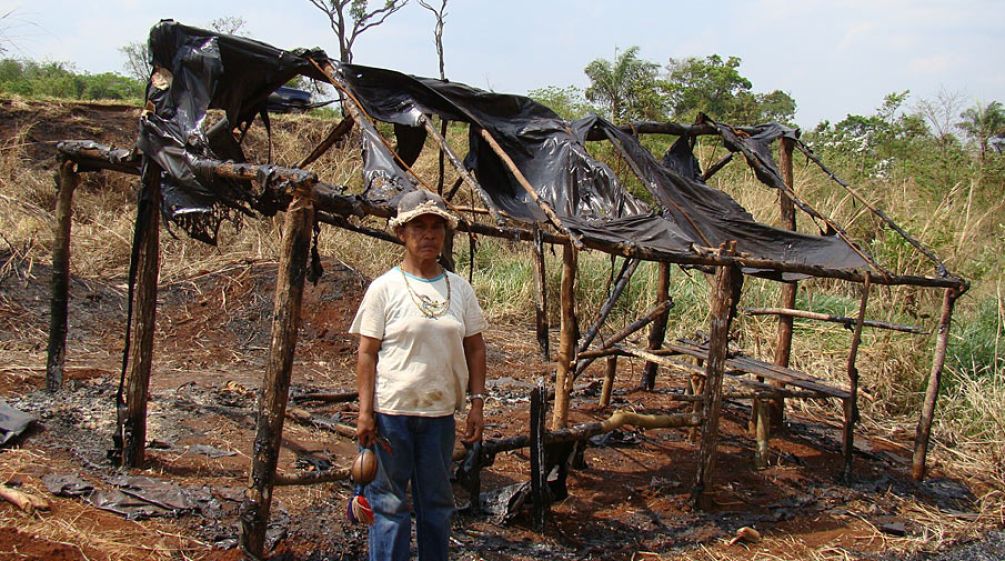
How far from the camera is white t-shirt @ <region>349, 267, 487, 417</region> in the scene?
10.2 feet

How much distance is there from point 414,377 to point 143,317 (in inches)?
113

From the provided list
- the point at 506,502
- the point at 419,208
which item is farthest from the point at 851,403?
the point at 419,208

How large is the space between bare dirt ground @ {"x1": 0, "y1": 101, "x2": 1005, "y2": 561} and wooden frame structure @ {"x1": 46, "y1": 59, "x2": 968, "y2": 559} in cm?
30

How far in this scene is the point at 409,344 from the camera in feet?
10.2

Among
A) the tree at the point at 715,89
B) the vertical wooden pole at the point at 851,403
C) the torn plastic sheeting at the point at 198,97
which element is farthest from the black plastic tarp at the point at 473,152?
the tree at the point at 715,89

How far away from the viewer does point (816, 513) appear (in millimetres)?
5523

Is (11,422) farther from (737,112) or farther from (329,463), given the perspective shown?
(737,112)

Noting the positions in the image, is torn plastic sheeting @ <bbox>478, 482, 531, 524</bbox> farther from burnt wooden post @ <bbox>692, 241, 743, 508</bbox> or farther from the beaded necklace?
the beaded necklace

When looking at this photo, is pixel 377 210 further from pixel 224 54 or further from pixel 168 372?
pixel 168 372

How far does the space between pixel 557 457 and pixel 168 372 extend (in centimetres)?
474

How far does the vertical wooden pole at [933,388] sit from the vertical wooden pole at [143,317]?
581cm

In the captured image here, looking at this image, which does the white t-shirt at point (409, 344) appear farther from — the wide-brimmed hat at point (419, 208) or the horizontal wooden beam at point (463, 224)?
the horizontal wooden beam at point (463, 224)

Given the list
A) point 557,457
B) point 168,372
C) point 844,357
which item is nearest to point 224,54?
point 557,457

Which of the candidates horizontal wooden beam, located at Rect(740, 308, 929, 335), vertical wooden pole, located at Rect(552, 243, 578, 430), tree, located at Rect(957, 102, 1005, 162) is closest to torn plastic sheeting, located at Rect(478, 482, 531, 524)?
vertical wooden pole, located at Rect(552, 243, 578, 430)
